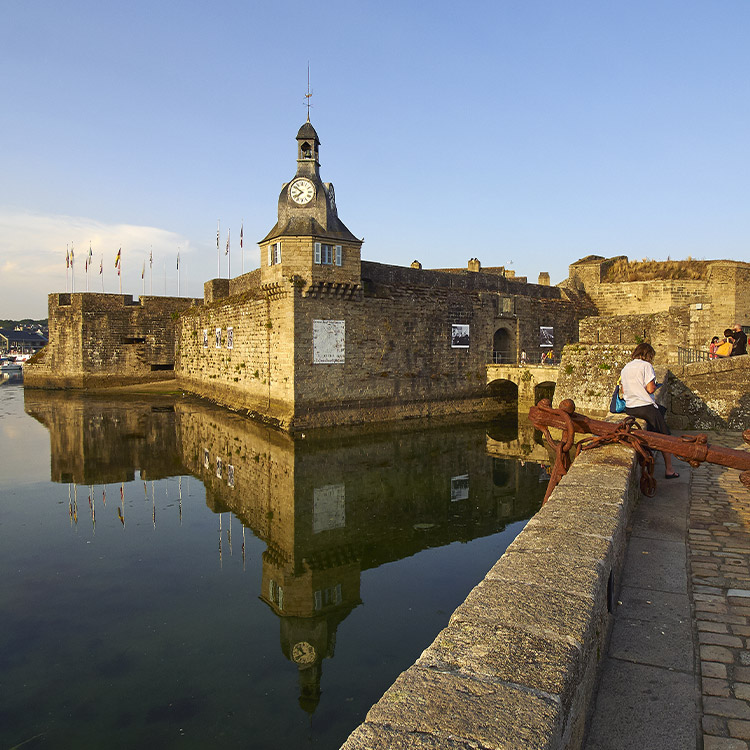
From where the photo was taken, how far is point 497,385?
2228 centimetres

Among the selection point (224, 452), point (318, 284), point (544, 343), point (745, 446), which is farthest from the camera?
point (544, 343)

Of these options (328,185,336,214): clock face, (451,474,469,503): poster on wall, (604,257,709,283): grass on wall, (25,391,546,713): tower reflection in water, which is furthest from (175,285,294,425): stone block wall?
(604,257,709,283): grass on wall

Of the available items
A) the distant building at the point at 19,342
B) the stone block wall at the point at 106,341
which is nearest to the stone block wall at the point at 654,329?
the stone block wall at the point at 106,341

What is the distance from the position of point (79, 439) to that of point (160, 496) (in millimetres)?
6700

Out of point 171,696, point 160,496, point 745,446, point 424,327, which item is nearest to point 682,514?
point 745,446

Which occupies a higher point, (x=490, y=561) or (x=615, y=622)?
(x=615, y=622)

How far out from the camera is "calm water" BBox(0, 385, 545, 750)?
4.21m

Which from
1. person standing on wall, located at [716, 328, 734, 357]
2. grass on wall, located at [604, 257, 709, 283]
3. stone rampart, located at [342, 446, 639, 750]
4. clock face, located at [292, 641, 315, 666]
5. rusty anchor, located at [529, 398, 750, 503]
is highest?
grass on wall, located at [604, 257, 709, 283]

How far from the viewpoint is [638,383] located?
5.92m

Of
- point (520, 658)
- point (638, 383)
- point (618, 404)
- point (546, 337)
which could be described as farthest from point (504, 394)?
point (520, 658)

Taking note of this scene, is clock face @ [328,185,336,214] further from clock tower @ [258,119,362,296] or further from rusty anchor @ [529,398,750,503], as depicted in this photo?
rusty anchor @ [529,398,750,503]

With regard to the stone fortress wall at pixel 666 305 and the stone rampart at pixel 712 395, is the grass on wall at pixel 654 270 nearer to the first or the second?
the stone fortress wall at pixel 666 305

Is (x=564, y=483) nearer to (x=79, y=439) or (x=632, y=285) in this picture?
(x=79, y=439)

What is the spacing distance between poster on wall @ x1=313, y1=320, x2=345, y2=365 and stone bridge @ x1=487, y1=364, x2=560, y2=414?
23.3 ft
